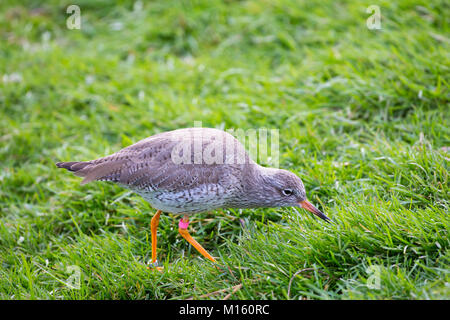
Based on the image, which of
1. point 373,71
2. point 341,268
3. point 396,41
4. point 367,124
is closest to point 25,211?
point 341,268

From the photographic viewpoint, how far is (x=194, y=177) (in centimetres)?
400

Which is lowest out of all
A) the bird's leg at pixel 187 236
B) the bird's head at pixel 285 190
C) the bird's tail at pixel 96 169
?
the bird's leg at pixel 187 236

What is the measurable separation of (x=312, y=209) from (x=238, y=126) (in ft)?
6.15

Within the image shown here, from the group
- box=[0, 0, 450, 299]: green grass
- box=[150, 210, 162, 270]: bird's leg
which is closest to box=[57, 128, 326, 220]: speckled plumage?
box=[150, 210, 162, 270]: bird's leg

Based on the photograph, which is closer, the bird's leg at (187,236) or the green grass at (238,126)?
the green grass at (238,126)

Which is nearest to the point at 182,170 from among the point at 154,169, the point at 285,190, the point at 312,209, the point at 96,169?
the point at 154,169

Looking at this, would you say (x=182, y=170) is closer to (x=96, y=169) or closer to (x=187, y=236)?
(x=187, y=236)

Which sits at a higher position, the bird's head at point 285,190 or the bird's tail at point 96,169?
the bird's tail at point 96,169

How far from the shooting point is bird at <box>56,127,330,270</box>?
3994 mm

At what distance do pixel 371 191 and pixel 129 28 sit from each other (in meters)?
5.64

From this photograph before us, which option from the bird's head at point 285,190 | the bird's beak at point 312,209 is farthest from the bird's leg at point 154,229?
the bird's beak at point 312,209

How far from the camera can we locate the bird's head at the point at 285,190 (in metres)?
4.13

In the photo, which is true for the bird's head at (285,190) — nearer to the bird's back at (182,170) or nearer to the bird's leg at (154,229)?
the bird's back at (182,170)
